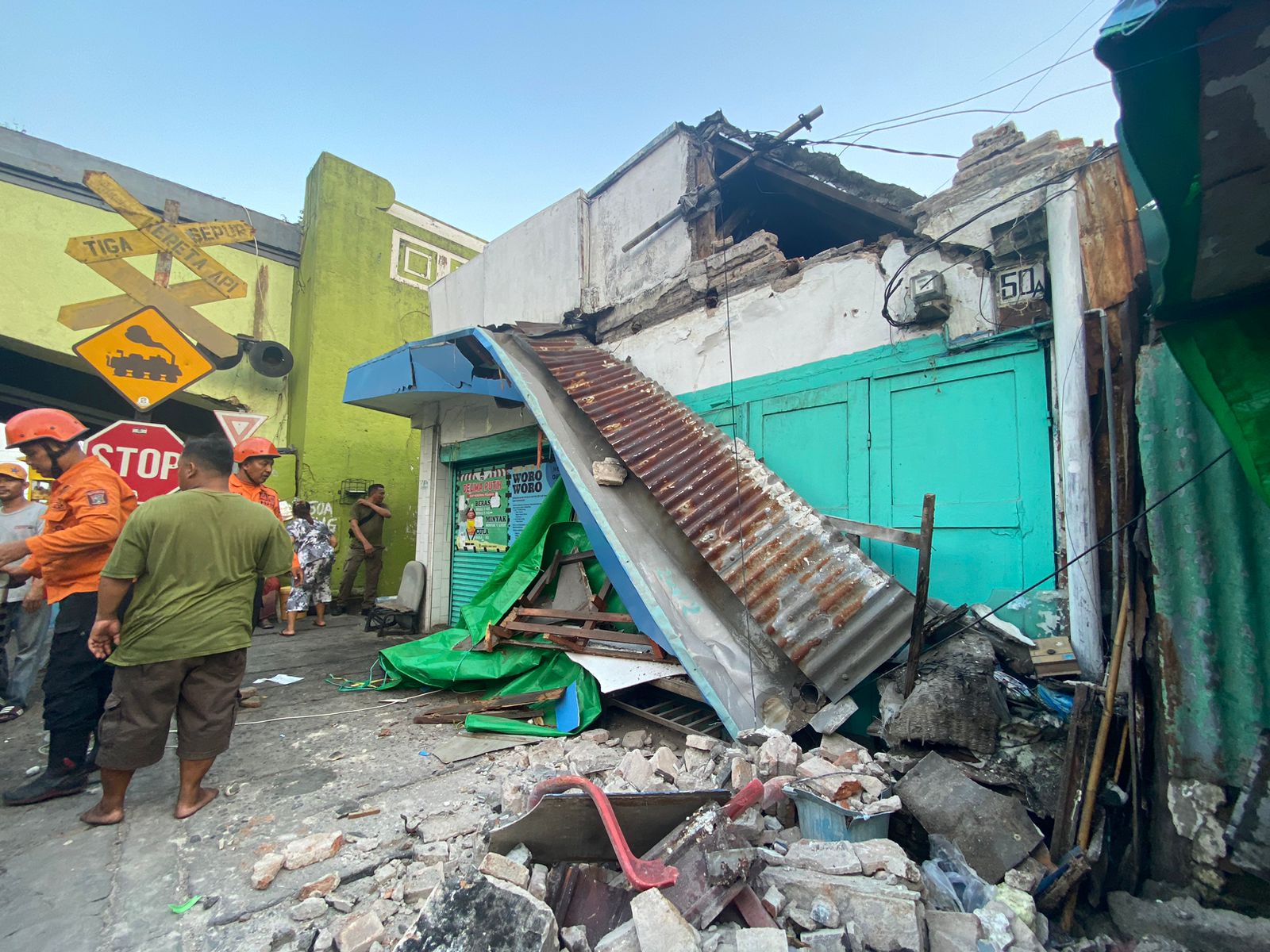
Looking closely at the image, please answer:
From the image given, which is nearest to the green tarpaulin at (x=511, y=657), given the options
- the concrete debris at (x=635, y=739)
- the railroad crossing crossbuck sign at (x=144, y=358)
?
the concrete debris at (x=635, y=739)

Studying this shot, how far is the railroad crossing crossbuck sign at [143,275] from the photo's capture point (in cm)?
520

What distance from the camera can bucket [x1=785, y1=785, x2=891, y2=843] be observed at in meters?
2.18

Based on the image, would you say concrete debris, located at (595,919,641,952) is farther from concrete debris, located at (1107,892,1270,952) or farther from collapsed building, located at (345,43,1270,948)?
concrete debris, located at (1107,892,1270,952)

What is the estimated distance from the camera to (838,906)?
1.82m

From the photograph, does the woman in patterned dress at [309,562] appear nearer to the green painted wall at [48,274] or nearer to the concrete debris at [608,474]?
the green painted wall at [48,274]

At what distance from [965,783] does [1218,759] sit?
0.84m

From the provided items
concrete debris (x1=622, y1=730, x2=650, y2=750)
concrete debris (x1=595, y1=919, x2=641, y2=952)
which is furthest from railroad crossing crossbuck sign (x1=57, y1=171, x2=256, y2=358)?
concrete debris (x1=595, y1=919, x2=641, y2=952)

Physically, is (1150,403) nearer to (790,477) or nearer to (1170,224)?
(1170,224)

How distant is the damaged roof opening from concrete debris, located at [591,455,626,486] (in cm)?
270

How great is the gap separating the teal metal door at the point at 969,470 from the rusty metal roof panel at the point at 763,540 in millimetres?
527

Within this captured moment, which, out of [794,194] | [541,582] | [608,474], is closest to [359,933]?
[608,474]

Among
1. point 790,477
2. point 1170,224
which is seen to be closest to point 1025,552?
point 790,477

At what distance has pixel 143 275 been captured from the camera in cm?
608

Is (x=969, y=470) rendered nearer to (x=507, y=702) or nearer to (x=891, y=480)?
(x=891, y=480)
